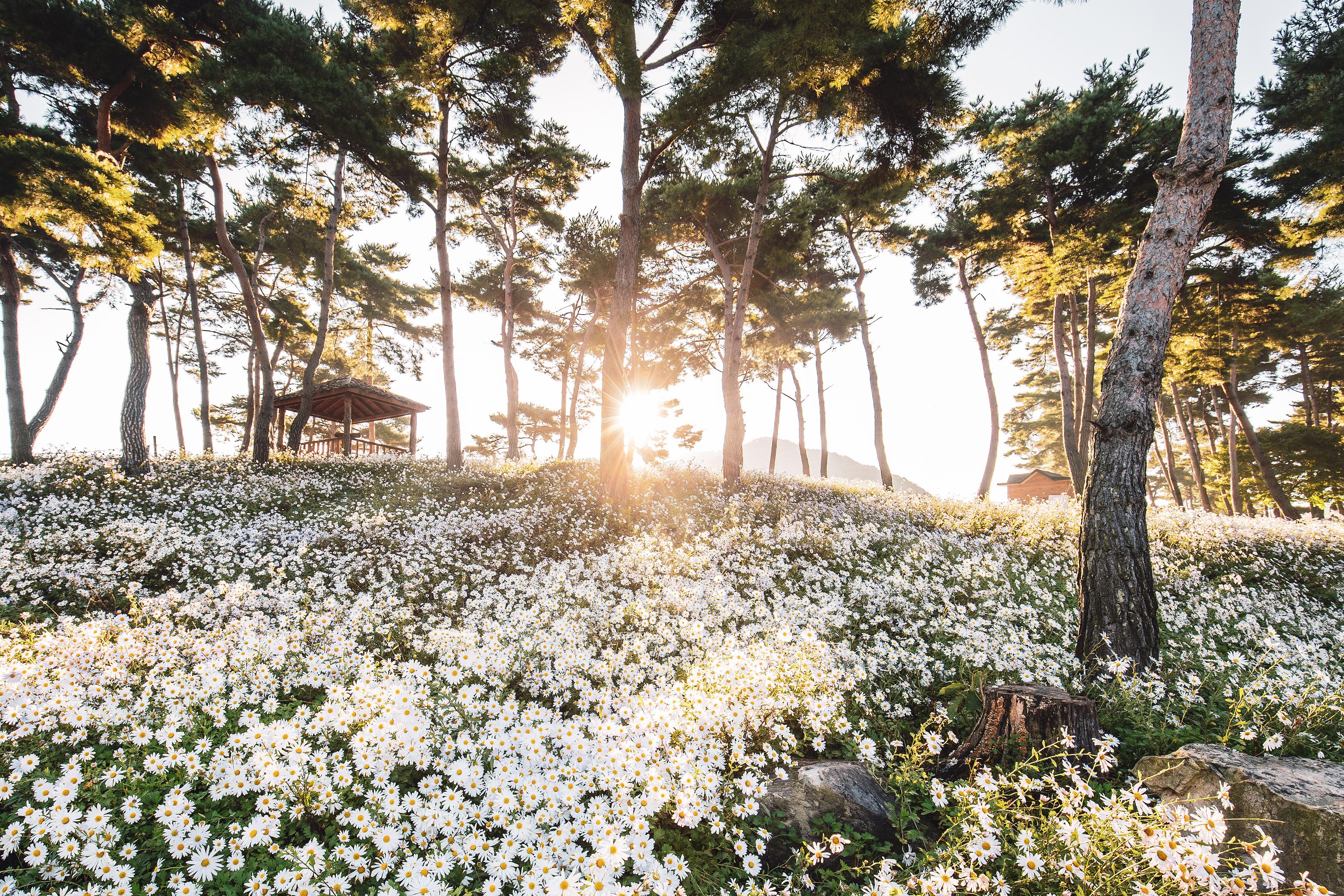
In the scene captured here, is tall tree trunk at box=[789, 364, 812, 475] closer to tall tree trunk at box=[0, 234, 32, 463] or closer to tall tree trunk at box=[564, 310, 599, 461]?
tall tree trunk at box=[564, 310, 599, 461]

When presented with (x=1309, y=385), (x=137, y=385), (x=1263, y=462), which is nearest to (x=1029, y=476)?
(x=1309, y=385)

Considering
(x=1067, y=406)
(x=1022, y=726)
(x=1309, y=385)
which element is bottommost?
(x=1022, y=726)

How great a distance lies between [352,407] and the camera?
2323 centimetres

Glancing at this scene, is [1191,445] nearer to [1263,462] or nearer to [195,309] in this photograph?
[1263,462]

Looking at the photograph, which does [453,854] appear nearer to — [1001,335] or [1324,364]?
[1001,335]

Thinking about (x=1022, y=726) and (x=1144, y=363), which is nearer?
(x=1022, y=726)

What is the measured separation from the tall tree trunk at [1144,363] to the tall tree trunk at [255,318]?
670 inches

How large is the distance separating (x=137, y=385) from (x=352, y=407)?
12624 millimetres

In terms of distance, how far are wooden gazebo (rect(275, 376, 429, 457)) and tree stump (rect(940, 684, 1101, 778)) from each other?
17384 mm

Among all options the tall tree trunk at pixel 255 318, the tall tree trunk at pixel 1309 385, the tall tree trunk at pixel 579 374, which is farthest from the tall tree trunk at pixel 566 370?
the tall tree trunk at pixel 1309 385

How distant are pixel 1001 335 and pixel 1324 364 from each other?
13.2 meters

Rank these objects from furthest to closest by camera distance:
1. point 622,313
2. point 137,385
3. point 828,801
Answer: point 137,385 < point 622,313 < point 828,801

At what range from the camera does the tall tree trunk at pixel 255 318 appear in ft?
43.2

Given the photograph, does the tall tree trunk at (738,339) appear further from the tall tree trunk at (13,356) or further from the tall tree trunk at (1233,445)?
the tall tree trunk at (1233,445)
